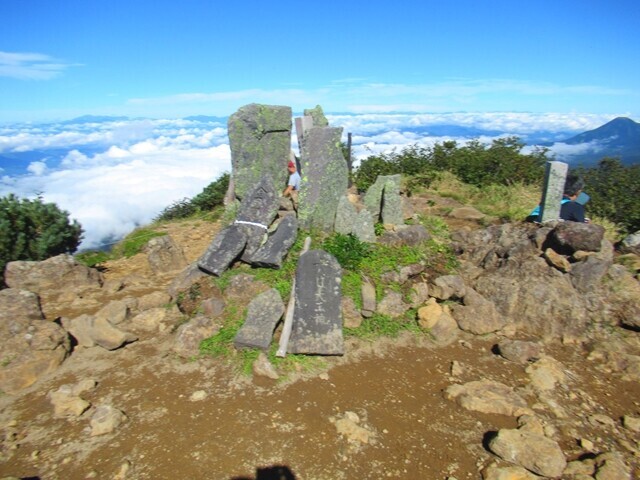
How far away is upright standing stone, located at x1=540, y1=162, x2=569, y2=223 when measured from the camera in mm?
7691

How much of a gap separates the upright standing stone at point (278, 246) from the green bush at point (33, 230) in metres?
5.36

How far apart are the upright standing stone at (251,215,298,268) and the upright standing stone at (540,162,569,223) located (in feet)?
16.7

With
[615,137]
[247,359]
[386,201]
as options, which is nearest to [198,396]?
[247,359]

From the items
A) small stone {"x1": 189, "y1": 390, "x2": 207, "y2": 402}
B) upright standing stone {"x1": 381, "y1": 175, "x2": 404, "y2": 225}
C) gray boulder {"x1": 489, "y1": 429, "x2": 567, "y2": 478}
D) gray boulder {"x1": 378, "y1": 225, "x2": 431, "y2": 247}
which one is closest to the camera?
gray boulder {"x1": 489, "y1": 429, "x2": 567, "y2": 478}

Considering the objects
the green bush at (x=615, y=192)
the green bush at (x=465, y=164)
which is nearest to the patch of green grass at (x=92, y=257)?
the green bush at (x=465, y=164)

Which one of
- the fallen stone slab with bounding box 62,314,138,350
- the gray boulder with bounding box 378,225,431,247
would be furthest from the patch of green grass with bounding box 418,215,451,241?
the fallen stone slab with bounding box 62,314,138,350

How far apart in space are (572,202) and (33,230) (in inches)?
466

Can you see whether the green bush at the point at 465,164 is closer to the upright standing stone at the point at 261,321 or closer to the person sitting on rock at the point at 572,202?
the person sitting on rock at the point at 572,202

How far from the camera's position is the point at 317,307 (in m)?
5.94

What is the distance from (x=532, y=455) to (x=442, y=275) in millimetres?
3489

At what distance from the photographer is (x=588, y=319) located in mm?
6289

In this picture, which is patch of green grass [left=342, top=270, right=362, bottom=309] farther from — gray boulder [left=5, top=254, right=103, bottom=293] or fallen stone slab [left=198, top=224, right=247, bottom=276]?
gray boulder [left=5, top=254, right=103, bottom=293]

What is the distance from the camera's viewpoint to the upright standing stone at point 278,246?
666 cm

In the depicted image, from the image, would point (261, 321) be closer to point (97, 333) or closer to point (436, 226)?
point (97, 333)
